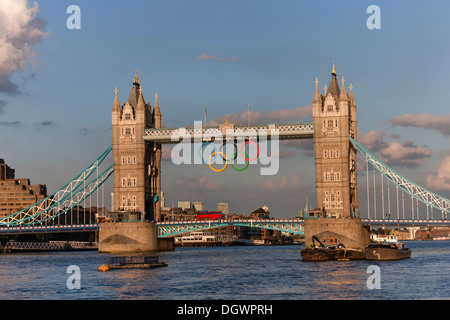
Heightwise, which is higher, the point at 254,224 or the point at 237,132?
the point at 237,132

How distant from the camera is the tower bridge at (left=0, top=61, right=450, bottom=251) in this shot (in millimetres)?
132000

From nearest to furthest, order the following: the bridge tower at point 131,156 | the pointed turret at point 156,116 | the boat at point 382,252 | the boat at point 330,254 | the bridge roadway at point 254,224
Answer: the boat at point 330,254, the boat at point 382,252, the bridge roadway at point 254,224, the bridge tower at point 131,156, the pointed turret at point 156,116

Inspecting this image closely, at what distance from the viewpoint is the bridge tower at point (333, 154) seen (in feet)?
433

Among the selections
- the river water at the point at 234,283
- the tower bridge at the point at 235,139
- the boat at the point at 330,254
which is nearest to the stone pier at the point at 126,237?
the tower bridge at the point at 235,139

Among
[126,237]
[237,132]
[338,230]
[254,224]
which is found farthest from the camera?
[254,224]

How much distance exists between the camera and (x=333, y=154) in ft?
435

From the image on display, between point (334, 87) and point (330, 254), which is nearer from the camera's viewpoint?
point (330, 254)

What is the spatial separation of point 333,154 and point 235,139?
1894cm

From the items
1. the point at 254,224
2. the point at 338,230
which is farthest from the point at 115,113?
the point at 338,230

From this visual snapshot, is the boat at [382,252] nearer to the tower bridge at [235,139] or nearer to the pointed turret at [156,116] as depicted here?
the tower bridge at [235,139]

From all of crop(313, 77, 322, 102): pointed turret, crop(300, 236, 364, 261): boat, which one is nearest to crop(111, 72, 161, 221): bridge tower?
crop(313, 77, 322, 102): pointed turret

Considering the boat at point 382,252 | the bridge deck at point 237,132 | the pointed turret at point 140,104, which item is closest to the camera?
the boat at point 382,252

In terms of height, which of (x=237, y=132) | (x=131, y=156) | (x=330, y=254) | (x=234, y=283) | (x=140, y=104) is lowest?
(x=330, y=254)

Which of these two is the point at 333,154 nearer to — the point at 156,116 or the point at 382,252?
the point at 382,252
